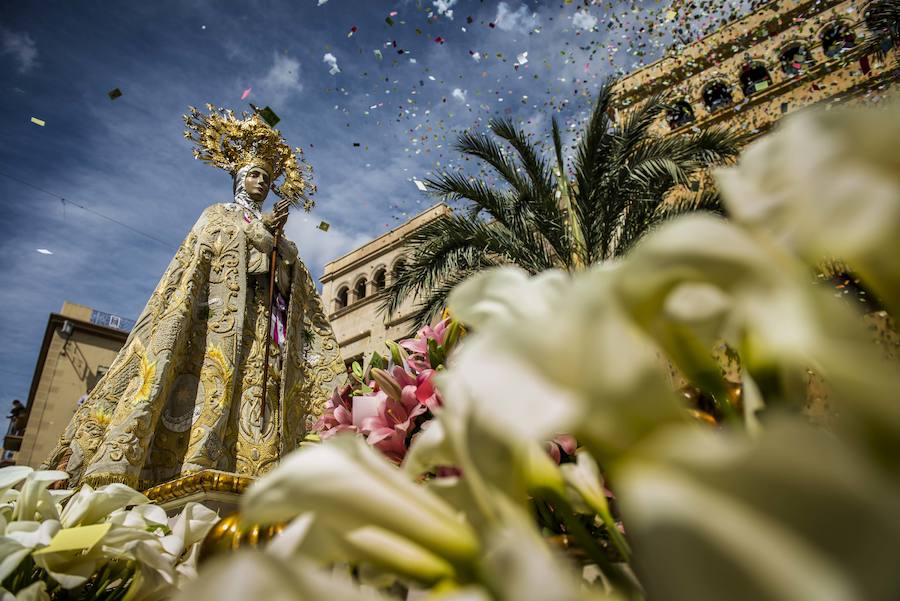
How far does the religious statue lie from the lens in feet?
9.02

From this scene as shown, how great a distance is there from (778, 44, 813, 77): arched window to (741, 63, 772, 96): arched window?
396mm

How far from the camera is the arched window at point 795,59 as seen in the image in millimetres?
12296

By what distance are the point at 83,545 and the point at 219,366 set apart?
2.86 metres

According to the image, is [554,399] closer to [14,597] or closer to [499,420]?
[499,420]

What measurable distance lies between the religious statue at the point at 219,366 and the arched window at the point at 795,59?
13.3 m

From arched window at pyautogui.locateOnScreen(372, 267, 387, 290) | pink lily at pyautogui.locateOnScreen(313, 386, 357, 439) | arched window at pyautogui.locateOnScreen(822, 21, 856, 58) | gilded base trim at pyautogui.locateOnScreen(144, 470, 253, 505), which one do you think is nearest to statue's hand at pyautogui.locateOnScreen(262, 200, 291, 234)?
gilded base trim at pyautogui.locateOnScreen(144, 470, 253, 505)

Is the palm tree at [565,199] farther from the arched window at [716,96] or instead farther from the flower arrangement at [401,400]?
the arched window at [716,96]

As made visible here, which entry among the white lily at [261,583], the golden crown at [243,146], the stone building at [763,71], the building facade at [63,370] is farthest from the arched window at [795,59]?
the building facade at [63,370]

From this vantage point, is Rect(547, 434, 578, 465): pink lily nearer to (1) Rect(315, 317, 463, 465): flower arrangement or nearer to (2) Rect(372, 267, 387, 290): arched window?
(1) Rect(315, 317, 463, 465): flower arrangement

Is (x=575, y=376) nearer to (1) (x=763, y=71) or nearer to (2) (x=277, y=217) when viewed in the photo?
(2) (x=277, y=217)

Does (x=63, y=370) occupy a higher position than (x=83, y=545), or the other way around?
(x=63, y=370)

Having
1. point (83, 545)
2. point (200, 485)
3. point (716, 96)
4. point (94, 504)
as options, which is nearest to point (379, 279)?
point (716, 96)

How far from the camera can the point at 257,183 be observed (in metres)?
4.60

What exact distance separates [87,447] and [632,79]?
15.2m
